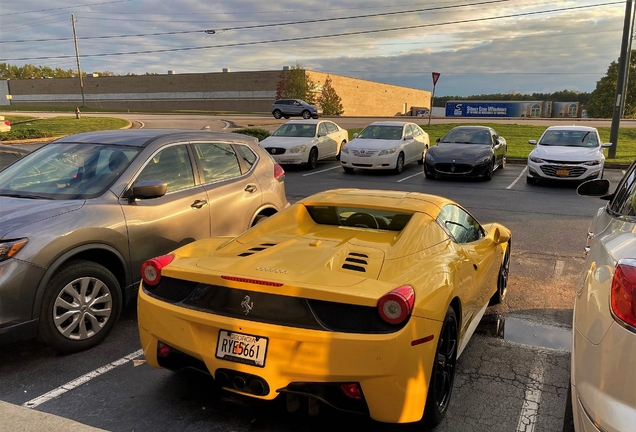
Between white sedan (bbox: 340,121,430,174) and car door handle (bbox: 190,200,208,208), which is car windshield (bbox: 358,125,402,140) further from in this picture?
car door handle (bbox: 190,200,208,208)

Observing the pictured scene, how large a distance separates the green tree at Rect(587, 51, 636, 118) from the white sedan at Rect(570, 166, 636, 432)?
76078 mm

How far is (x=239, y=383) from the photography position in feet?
9.00

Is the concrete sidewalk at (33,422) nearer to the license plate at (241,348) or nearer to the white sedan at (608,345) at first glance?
the license plate at (241,348)

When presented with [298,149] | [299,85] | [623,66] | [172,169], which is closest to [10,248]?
[172,169]

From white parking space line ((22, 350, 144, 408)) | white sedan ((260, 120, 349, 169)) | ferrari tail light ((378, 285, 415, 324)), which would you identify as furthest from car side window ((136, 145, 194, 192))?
white sedan ((260, 120, 349, 169))

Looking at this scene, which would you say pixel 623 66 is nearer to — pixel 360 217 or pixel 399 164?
pixel 399 164

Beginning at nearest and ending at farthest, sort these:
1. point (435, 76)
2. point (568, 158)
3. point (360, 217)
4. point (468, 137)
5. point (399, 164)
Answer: point (360, 217)
point (568, 158)
point (468, 137)
point (399, 164)
point (435, 76)

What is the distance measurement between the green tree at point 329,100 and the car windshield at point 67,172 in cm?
5729

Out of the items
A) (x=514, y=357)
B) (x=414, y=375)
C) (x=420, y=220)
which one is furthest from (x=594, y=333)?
(x=514, y=357)

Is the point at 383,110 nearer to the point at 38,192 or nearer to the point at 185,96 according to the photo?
the point at 185,96

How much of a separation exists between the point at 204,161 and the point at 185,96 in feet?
229

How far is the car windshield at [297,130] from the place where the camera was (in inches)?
672

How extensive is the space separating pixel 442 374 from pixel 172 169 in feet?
10.8

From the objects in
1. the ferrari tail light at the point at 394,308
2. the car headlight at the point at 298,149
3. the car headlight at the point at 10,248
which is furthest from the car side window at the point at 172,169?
the car headlight at the point at 298,149
